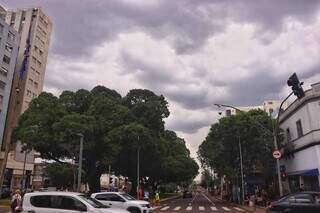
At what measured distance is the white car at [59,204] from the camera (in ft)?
40.9

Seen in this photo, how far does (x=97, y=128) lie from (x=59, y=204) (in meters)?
27.8

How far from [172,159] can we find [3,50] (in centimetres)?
3348

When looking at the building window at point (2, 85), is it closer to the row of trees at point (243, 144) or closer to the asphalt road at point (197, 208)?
the asphalt road at point (197, 208)

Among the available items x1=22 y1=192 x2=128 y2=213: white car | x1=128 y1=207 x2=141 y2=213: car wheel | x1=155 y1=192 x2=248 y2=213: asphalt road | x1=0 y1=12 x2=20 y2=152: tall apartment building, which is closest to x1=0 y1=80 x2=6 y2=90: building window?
x1=0 y1=12 x2=20 y2=152: tall apartment building

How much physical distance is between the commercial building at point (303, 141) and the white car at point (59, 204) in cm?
2512

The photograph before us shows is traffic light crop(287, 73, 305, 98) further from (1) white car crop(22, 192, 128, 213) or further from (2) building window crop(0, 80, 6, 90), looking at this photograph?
(2) building window crop(0, 80, 6, 90)

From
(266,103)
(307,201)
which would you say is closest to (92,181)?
(307,201)

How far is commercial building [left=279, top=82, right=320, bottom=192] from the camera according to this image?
3391 centimetres

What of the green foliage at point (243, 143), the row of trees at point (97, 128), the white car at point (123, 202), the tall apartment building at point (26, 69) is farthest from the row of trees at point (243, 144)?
the tall apartment building at point (26, 69)

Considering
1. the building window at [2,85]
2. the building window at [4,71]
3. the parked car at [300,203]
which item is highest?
the building window at [4,71]

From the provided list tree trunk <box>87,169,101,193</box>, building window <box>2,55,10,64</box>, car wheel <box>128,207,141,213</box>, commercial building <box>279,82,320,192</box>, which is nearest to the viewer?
car wheel <box>128,207,141,213</box>

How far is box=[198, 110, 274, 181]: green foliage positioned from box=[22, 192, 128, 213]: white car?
3200 centimetres

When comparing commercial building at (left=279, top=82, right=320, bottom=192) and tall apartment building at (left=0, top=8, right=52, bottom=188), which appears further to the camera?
tall apartment building at (left=0, top=8, right=52, bottom=188)

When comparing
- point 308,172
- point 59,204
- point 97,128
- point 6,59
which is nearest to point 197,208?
point 308,172
